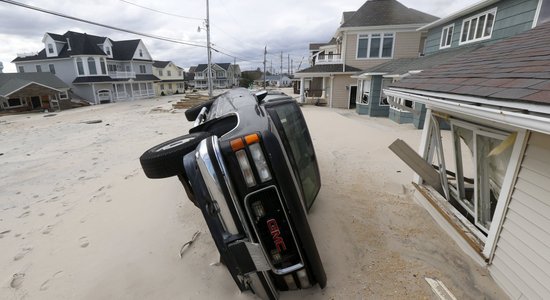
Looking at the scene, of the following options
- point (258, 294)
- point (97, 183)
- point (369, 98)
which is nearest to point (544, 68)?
point (258, 294)

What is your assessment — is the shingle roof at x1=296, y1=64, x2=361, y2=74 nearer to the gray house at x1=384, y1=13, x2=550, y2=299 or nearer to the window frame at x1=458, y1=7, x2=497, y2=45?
the window frame at x1=458, y1=7, x2=497, y2=45

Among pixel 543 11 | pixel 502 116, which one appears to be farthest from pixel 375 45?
pixel 502 116

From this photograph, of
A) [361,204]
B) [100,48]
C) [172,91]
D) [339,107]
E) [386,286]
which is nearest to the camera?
[386,286]

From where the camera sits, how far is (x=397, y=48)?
17266 mm

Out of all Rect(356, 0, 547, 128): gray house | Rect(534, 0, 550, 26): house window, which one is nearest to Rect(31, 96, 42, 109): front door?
Rect(356, 0, 547, 128): gray house

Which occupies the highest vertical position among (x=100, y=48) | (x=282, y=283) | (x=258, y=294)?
(x=100, y=48)

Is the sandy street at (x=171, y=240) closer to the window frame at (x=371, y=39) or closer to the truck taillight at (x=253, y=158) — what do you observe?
the truck taillight at (x=253, y=158)

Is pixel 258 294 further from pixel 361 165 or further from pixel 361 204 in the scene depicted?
pixel 361 165

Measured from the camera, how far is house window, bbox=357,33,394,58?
1730 cm

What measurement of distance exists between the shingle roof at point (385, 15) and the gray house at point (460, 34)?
155 inches

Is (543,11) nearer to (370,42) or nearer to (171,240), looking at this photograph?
(370,42)

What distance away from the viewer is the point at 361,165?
669 cm

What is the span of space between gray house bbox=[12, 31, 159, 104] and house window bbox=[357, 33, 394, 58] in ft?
89.5

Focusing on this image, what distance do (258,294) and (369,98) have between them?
1473 cm
